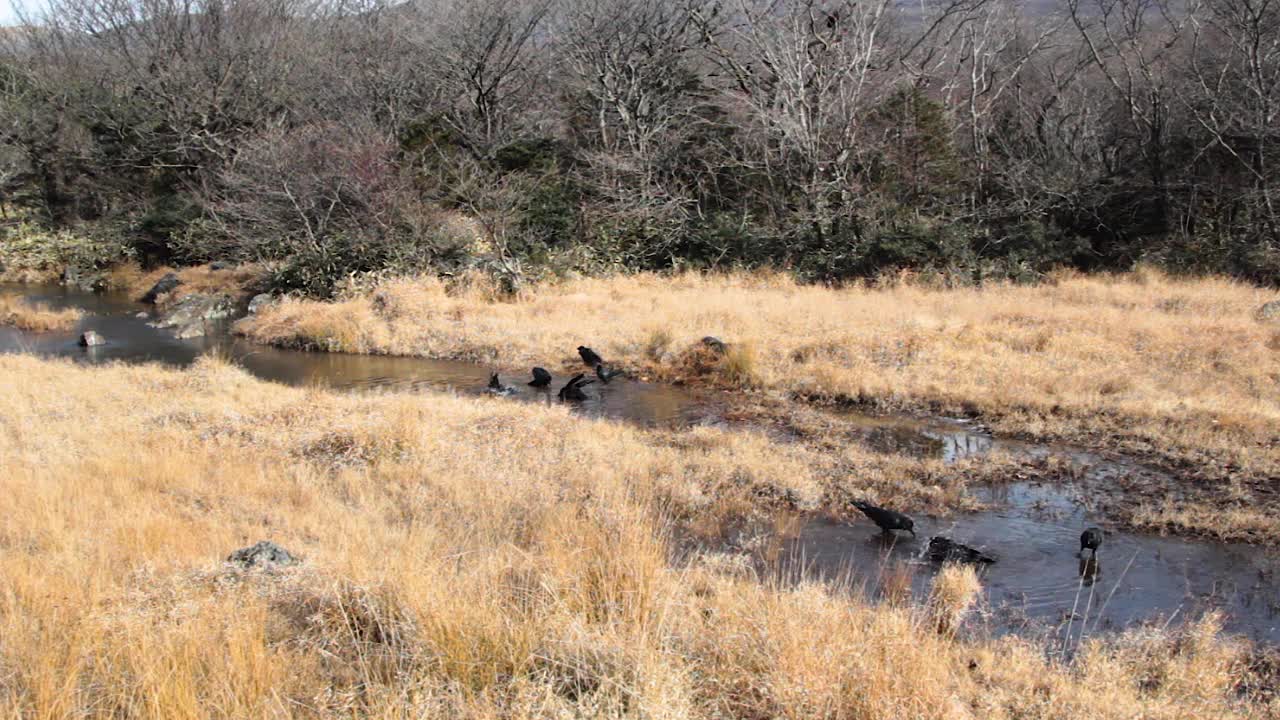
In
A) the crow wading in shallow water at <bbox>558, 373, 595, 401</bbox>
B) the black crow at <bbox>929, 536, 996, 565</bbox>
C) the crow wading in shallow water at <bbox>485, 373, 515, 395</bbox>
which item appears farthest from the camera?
the crow wading in shallow water at <bbox>485, 373, 515, 395</bbox>

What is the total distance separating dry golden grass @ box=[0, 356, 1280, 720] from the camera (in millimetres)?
3477

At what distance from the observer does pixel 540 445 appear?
10047mm

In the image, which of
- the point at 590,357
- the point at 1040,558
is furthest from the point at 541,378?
the point at 1040,558

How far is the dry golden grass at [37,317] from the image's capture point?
2155 cm

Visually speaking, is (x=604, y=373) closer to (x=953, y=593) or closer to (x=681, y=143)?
(x=953, y=593)

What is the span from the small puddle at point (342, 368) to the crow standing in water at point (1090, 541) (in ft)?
19.0

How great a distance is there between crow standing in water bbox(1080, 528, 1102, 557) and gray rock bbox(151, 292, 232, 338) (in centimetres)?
1963

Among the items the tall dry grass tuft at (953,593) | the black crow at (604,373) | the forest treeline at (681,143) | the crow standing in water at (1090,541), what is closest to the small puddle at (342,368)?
the black crow at (604,373)

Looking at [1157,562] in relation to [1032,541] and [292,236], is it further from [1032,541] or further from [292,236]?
[292,236]

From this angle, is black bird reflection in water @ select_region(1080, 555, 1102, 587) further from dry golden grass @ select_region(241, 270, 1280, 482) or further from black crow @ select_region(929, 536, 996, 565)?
dry golden grass @ select_region(241, 270, 1280, 482)

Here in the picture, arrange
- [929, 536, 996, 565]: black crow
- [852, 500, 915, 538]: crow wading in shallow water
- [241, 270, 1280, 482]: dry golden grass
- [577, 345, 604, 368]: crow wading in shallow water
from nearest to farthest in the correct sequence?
[929, 536, 996, 565]: black crow → [852, 500, 915, 538]: crow wading in shallow water → [241, 270, 1280, 482]: dry golden grass → [577, 345, 604, 368]: crow wading in shallow water

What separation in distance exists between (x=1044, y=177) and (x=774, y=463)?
1792 cm

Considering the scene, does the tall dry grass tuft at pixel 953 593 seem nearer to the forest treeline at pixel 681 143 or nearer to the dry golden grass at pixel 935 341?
the dry golden grass at pixel 935 341

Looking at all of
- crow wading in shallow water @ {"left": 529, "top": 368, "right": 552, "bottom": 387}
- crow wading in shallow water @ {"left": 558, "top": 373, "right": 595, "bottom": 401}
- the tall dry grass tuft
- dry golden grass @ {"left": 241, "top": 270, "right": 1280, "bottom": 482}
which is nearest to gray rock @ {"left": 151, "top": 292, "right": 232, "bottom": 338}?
dry golden grass @ {"left": 241, "top": 270, "right": 1280, "bottom": 482}
